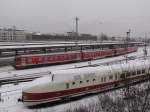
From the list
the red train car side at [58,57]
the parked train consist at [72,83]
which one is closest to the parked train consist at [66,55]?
the red train car side at [58,57]

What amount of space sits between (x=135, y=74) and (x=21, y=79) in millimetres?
15748

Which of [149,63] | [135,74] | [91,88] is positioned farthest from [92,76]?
[149,63]

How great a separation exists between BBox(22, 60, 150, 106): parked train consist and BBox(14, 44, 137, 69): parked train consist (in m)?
17.0

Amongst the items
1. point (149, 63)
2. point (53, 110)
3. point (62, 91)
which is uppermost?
point (149, 63)

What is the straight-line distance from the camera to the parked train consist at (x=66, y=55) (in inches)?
1355

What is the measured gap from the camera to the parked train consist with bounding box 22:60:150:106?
54.8 ft

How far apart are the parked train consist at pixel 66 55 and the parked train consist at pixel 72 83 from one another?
17020 millimetres

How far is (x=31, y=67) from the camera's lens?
35.7 meters

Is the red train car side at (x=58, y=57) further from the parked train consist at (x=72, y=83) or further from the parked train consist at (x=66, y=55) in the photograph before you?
the parked train consist at (x=72, y=83)

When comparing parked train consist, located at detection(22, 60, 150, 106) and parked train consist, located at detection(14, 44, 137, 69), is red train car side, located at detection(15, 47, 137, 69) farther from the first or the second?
parked train consist, located at detection(22, 60, 150, 106)

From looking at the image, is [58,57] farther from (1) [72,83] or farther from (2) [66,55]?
(1) [72,83]

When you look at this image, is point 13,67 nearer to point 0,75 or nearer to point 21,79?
point 0,75

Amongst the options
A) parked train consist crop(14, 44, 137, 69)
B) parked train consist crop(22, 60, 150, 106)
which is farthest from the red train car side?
parked train consist crop(22, 60, 150, 106)

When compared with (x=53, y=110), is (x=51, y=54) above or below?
above
